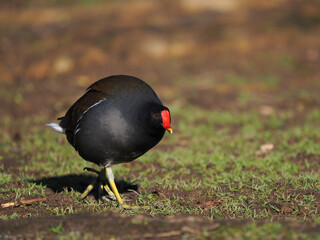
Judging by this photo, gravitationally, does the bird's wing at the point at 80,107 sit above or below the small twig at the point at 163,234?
above

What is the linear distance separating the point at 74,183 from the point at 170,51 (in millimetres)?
7703

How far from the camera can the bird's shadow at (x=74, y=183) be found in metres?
5.54

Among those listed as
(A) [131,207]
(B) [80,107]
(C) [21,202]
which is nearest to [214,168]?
(A) [131,207]

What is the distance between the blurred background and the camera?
10438mm

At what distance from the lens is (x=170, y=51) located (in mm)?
12898

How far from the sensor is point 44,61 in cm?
1221

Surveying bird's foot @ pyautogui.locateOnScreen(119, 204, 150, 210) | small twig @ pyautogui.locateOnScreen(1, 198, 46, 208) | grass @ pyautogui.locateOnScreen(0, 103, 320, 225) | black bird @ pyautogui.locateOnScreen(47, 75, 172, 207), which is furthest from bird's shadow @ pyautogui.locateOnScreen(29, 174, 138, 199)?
black bird @ pyautogui.locateOnScreen(47, 75, 172, 207)

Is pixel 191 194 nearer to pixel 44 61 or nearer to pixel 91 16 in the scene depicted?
pixel 44 61

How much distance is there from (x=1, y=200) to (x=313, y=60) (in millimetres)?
9965

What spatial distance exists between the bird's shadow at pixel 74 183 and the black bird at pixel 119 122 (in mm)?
764

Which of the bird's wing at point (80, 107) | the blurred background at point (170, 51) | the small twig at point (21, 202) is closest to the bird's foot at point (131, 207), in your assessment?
the small twig at point (21, 202)

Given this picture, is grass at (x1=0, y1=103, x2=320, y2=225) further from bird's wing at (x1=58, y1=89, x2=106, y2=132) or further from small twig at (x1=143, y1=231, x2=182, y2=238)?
small twig at (x1=143, y1=231, x2=182, y2=238)

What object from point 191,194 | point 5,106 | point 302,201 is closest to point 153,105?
point 191,194

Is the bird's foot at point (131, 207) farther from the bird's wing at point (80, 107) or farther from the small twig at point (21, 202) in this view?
the bird's wing at point (80, 107)
